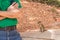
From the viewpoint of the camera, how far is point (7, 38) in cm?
286

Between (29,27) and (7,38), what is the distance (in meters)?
2.04

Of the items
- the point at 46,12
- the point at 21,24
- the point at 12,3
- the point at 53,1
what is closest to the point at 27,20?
the point at 21,24

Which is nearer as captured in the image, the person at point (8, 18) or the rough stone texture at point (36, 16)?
the person at point (8, 18)

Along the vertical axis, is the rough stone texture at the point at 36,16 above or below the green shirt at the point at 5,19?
below

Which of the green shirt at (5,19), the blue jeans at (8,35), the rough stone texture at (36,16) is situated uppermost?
the green shirt at (5,19)

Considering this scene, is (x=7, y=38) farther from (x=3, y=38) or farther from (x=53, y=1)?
(x=53, y=1)

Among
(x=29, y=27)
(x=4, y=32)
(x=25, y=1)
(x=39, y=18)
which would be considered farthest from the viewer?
(x=25, y=1)

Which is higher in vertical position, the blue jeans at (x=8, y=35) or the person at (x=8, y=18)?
the person at (x=8, y=18)

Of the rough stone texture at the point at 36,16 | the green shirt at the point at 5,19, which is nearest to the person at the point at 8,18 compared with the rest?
the green shirt at the point at 5,19

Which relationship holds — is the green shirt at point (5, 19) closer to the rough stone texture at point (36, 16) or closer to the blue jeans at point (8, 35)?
the blue jeans at point (8, 35)

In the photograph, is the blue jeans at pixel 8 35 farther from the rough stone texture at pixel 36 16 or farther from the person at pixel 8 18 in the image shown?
the rough stone texture at pixel 36 16

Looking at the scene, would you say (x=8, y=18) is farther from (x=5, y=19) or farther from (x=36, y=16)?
(x=36, y=16)

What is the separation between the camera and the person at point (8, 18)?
110 inches

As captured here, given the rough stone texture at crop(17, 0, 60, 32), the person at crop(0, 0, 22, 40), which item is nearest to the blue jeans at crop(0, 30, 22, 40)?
the person at crop(0, 0, 22, 40)
